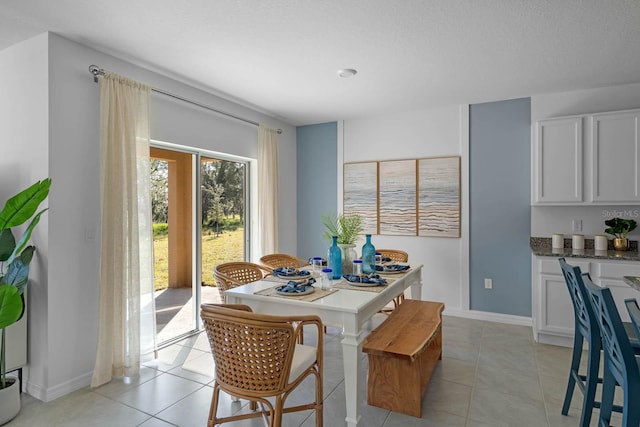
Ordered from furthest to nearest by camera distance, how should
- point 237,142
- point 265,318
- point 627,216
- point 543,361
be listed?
point 237,142 → point 627,216 → point 543,361 → point 265,318

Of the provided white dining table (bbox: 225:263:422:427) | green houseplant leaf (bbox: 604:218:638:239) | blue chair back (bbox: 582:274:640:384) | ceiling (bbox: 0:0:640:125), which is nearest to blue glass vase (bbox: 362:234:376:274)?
white dining table (bbox: 225:263:422:427)

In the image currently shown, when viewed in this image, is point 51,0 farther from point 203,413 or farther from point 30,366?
point 203,413

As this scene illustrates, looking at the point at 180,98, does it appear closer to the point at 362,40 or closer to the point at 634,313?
the point at 362,40

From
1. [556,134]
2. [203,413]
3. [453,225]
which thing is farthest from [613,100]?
[203,413]

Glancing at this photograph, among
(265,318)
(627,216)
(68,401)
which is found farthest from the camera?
(627,216)

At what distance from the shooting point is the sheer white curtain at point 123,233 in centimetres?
273

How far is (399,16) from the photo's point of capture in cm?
235

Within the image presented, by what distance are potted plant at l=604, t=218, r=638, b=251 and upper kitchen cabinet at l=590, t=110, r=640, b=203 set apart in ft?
0.69

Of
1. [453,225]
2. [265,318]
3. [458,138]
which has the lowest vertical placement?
[265,318]

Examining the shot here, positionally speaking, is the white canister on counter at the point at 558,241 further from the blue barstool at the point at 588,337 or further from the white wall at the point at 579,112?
the blue barstool at the point at 588,337

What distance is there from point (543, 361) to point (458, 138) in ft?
8.48

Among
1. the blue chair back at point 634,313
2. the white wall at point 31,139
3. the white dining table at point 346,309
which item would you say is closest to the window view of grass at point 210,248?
the white wall at point 31,139

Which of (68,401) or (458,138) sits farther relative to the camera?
(458,138)

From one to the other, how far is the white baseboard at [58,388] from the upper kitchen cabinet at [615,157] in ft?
16.0
